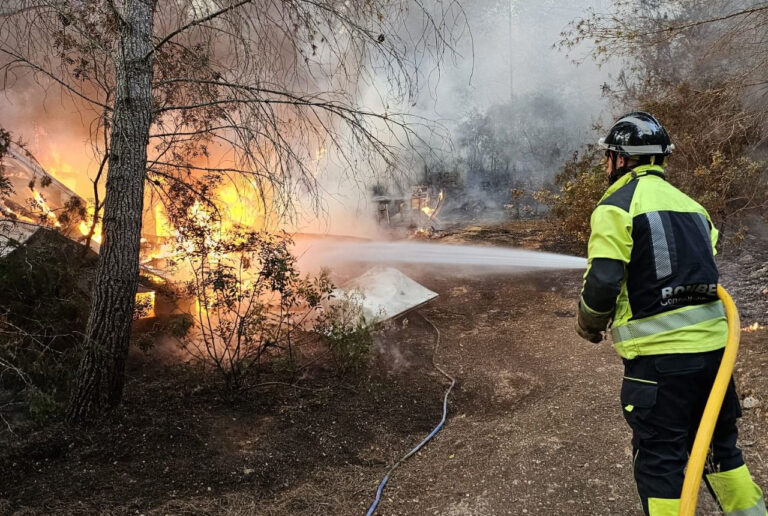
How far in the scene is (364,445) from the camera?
4012mm

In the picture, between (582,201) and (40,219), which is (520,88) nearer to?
(582,201)

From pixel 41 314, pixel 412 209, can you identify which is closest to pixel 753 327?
pixel 41 314

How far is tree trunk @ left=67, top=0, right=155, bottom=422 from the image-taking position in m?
3.57

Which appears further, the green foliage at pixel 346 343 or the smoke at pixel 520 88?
the smoke at pixel 520 88

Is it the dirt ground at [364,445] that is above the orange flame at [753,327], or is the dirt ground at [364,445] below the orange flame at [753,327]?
below

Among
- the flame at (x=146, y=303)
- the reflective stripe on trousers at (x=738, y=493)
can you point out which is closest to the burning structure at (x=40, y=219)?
the flame at (x=146, y=303)

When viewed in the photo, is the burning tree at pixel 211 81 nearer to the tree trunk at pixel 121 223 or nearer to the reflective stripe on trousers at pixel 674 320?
the tree trunk at pixel 121 223

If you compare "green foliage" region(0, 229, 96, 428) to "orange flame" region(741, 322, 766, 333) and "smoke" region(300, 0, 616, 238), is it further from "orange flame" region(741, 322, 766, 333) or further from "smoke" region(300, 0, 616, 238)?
"smoke" region(300, 0, 616, 238)

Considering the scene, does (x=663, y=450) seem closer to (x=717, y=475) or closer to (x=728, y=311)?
(x=717, y=475)

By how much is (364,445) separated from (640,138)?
3.04 metres

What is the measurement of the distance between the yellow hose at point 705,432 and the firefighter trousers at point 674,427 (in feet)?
0.25

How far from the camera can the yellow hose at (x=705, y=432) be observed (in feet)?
6.30

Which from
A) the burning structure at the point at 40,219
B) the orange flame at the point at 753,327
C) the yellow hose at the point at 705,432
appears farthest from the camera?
the orange flame at the point at 753,327

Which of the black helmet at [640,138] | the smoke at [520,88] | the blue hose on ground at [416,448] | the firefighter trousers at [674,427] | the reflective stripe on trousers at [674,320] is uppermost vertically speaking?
the smoke at [520,88]
